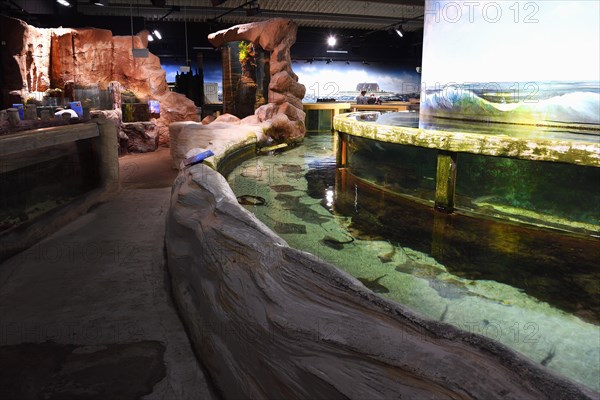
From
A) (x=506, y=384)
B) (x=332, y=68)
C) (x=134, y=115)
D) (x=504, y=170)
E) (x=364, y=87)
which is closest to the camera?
(x=506, y=384)

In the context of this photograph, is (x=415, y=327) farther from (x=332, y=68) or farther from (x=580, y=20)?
(x=332, y=68)

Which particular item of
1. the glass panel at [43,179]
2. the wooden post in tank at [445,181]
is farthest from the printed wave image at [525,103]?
the glass panel at [43,179]

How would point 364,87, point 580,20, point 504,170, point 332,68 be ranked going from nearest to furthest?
1. point 504,170
2. point 580,20
3. point 364,87
4. point 332,68

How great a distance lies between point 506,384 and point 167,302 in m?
1.86

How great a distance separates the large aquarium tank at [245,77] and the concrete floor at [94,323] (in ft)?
31.2

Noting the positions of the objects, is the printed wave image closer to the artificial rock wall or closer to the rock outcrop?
the rock outcrop

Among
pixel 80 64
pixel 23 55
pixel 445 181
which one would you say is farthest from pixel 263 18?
pixel 445 181

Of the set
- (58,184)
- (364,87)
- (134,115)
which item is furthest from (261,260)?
(364,87)

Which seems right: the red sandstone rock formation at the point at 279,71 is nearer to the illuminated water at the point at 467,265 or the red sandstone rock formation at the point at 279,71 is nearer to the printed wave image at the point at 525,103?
the printed wave image at the point at 525,103

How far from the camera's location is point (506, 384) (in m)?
0.91

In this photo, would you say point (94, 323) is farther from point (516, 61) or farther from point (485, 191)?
point (516, 61)

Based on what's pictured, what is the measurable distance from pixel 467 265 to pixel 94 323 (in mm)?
2482

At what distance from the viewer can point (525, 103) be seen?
213 inches

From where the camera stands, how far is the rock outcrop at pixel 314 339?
946 millimetres
